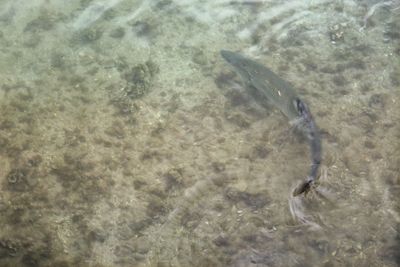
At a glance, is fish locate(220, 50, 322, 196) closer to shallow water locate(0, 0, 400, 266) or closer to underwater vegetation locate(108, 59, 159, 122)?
shallow water locate(0, 0, 400, 266)

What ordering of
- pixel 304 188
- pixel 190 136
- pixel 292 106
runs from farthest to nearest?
pixel 190 136
pixel 292 106
pixel 304 188

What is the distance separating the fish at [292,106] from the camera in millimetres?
3900

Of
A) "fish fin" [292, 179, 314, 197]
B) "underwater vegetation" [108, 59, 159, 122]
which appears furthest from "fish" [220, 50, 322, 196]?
"underwater vegetation" [108, 59, 159, 122]

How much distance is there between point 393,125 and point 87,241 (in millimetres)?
3268

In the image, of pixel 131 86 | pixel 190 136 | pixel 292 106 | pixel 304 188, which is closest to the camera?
pixel 304 188

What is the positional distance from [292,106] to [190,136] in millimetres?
1079

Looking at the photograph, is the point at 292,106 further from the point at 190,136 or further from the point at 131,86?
the point at 131,86

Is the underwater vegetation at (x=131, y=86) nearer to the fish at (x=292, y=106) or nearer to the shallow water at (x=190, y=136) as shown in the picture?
the shallow water at (x=190, y=136)

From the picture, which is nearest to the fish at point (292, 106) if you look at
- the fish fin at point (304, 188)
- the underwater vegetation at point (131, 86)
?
the fish fin at point (304, 188)

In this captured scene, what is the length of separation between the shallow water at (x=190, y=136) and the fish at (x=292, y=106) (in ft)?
0.29

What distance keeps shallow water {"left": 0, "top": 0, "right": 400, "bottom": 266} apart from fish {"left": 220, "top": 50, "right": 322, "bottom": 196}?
9 centimetres

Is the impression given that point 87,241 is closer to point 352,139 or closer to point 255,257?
point 255,257

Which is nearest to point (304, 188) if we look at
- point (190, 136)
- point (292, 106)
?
point (292, 106)

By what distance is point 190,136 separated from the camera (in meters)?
4.15
